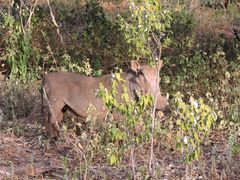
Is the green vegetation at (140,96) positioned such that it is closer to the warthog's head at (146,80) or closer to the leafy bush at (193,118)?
the leafy bush at (193,118)

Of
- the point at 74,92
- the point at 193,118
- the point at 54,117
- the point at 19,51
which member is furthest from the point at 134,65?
the point at 19,51

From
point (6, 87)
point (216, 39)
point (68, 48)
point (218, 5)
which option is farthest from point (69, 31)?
point (218, 5)

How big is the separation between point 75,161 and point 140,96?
5.29 ft

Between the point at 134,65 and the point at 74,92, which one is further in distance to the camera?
the point at 74,92

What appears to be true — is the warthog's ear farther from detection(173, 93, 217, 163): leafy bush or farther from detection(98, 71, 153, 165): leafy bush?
detection(173, 93, 217, 163): leafy bush

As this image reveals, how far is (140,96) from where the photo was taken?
507 cm

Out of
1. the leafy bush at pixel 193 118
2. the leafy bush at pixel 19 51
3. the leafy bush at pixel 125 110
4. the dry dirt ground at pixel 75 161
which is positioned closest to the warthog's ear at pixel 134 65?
the dry dirt ground at pixel 75 161

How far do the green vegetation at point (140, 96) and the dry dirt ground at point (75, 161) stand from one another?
0.02 metres

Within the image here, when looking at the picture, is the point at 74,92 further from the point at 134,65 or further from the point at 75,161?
the point at 75,161

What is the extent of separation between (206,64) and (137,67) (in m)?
2.82

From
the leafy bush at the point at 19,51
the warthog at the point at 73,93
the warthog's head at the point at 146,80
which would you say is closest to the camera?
the warthog's head at the point at 146,80

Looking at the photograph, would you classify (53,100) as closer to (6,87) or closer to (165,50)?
(6,87)

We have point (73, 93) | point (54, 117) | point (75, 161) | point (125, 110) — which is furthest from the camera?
point (73, 93)

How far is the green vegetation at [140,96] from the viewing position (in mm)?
5242
